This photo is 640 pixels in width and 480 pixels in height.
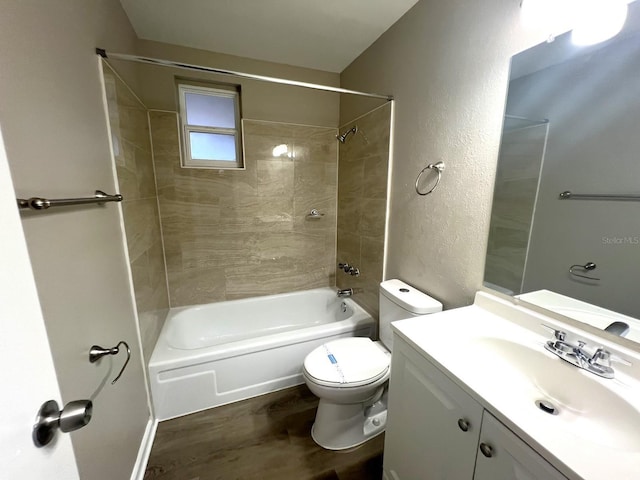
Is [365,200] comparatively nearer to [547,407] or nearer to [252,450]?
[547,407]

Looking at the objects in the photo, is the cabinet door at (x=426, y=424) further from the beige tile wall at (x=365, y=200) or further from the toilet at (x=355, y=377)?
the beige tile wall at (x=365, y=200)

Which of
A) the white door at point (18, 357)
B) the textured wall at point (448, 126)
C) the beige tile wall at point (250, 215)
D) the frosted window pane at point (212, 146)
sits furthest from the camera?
the frosted window pane at point (212, 146)

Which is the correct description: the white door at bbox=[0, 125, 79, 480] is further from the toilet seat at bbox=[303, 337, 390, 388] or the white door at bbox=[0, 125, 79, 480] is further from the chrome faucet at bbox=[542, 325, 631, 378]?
the chrome faucet at bbox=[542, 325, 631, 378]

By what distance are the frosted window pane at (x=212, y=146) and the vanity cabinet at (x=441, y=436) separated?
2.06 m

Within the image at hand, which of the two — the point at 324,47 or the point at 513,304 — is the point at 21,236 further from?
the point at 324,47

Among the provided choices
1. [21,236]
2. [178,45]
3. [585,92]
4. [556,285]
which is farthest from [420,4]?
[21,236]

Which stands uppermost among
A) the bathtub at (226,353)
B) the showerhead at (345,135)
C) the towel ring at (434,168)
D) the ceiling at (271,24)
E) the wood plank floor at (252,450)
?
the ceiling at (271,24)

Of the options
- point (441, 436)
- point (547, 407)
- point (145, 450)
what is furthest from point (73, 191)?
point (547, 407)

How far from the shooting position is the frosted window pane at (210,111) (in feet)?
7.28

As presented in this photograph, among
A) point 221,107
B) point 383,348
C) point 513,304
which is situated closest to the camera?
point 513,304

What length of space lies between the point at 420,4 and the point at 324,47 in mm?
741

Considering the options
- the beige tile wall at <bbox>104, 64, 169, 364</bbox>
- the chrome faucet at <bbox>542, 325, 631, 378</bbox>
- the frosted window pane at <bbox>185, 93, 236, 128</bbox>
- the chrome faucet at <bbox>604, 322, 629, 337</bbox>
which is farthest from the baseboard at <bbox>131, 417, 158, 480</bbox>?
the frosted window pane at <bbox>185, 93, 236, 128</bbox>

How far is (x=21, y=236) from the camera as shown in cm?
40

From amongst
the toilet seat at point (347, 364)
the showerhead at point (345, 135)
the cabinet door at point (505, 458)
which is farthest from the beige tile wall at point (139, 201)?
the cabinet door at point (505, 458)
